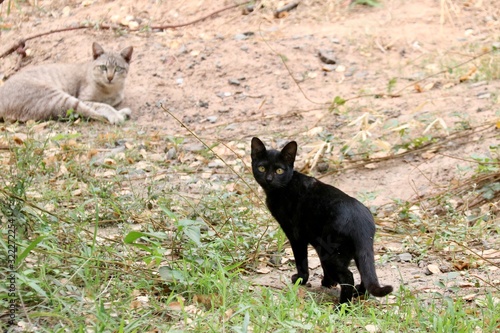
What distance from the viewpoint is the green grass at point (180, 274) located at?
11.6ft

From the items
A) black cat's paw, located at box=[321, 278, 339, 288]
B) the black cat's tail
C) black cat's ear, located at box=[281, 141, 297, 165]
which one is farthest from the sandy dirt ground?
the black cat's tail

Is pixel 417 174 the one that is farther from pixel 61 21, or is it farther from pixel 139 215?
pixel 61 21

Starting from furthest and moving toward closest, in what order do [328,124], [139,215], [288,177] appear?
[328,124] → [139,215] → [288,177]

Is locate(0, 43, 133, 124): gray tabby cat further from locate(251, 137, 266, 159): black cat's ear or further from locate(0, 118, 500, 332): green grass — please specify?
locate(251, 137, 266, 159): black cat's ear

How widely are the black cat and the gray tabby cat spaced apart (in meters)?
4.28

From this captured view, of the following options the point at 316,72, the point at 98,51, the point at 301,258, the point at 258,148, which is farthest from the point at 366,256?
the point at 98,51

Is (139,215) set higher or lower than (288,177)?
lower

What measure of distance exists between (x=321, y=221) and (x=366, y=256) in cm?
36

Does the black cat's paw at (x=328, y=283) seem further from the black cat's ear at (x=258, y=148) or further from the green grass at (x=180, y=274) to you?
the black cat's ear at (x=258, y=148)

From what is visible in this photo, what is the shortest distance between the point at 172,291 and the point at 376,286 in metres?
1.05

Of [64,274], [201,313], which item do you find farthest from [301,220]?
[64,274]

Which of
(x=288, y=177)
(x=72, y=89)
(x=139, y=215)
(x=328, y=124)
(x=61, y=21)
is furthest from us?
(x=61, y=21)

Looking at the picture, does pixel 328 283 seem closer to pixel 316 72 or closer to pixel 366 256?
pixel 366 256

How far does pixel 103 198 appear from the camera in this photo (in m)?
5.32
